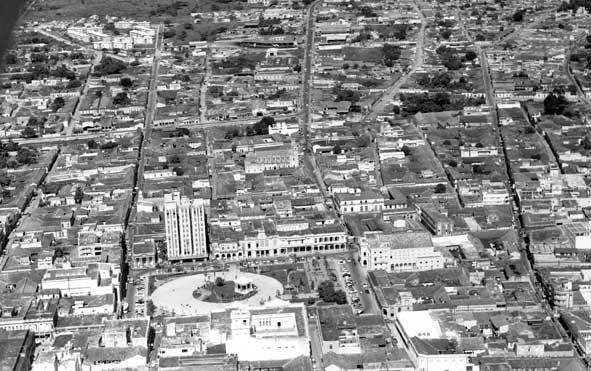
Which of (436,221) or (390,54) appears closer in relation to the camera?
(436,221)

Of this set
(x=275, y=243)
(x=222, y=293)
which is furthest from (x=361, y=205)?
(x=222, y=293)

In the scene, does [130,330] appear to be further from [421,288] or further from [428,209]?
[428,209]

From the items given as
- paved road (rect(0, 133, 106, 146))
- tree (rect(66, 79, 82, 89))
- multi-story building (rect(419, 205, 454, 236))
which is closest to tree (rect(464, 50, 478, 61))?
tree (rect(66, 79, 82, 89))

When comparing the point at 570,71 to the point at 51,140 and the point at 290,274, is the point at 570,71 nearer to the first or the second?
the point at 51,140

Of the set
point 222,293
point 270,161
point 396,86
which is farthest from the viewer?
point 396,86

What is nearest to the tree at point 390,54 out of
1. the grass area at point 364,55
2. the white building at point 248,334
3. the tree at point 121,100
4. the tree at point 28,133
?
the grass area at point 364,55

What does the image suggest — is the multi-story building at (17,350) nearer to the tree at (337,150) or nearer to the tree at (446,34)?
the tree at (337,150)

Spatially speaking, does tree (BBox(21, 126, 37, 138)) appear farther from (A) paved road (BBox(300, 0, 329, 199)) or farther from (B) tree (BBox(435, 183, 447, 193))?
(B) tree (BBox(435, 183, 447, 193))
